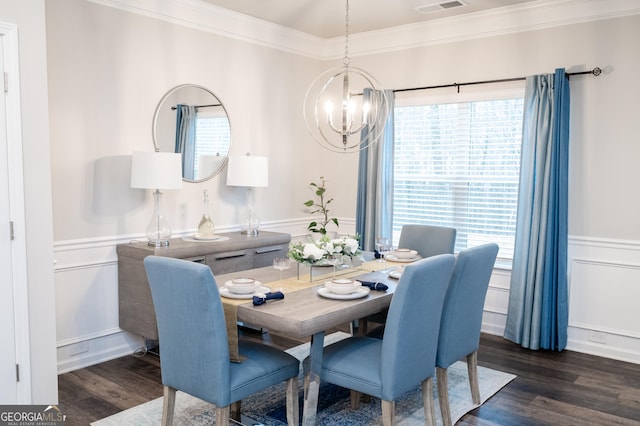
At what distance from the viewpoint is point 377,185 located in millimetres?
5395

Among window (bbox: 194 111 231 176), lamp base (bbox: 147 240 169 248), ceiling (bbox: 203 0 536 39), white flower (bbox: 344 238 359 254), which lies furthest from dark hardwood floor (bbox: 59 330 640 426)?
ceiling (bbox: 203 0 536 39)

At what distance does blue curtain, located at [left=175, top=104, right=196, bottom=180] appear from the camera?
448cm

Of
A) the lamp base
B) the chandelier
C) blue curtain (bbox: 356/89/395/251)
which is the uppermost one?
the chandelier

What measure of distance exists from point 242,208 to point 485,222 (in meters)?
2.19

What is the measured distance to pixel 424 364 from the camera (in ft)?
9.04

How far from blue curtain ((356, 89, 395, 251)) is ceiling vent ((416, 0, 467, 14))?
0.88m

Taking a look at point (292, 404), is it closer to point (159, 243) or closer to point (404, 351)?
point (404, 351)

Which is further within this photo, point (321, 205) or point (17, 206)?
point (321, 205)

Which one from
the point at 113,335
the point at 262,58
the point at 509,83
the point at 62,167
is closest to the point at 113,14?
the point at 62,167

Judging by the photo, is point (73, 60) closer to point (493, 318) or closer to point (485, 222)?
point (485, 222)

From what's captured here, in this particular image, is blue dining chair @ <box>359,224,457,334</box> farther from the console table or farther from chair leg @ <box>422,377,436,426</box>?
chair leg @ <box>422,377,436,426</box>

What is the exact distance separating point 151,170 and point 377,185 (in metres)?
2.31

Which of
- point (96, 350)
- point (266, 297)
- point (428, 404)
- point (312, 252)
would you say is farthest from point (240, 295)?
point (96, 350)

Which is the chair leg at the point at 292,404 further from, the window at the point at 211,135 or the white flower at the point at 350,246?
the window at the point at 211,135
